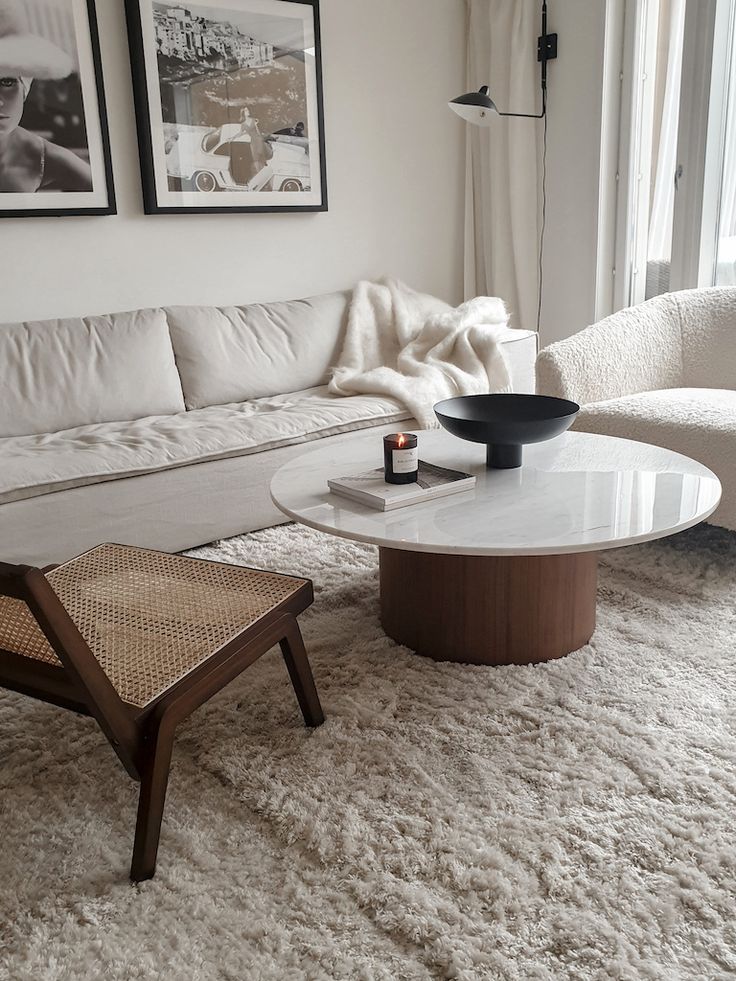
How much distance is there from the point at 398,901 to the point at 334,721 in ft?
1.74

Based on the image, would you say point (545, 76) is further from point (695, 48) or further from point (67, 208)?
point (67, 208)

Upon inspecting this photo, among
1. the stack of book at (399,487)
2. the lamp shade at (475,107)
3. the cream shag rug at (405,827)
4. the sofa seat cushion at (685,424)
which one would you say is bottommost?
the cream shag rug at (405,827)

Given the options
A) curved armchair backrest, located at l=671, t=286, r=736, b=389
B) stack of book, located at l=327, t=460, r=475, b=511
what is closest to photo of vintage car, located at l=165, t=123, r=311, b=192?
curved armchair backrest, located at l=671, t=286, r=736, b=389

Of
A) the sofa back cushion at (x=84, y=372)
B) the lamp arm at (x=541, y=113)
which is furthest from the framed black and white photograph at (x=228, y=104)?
the lamp arm at (x=541, y=113)

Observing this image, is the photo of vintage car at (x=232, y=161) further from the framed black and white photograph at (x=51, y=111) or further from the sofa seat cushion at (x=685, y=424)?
the sofa seat cushion at (x=685, y=424)

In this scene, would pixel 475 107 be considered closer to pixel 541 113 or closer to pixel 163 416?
pixel 541 113

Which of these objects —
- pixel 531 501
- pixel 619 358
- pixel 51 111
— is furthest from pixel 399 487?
pixel 51 111

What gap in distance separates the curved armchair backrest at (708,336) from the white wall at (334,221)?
4.88 feet

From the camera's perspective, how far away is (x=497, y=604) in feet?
6.53

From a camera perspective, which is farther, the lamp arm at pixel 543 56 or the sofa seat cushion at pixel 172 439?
the lamp arm at pixel 543 56

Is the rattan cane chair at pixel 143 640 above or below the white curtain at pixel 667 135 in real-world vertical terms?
below

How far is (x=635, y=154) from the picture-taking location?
12.1 ft

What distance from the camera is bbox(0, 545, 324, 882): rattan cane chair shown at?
4.23 ft

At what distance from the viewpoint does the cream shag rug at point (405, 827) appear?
1260mm
